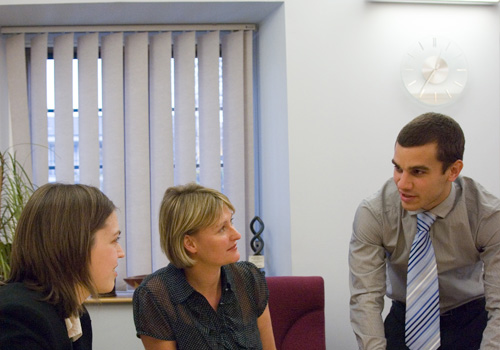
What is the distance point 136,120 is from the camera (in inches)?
158

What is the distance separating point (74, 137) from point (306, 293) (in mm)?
1827

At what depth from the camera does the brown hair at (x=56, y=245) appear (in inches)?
62.0

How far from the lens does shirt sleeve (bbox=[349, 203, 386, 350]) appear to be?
90.7 inches

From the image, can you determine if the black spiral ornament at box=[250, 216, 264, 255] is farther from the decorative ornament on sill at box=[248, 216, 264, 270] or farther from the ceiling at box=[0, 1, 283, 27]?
the ceiling at box=[0, 1, 283, 27]

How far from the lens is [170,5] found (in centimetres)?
366

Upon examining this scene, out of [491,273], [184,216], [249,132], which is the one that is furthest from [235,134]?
[491,273]

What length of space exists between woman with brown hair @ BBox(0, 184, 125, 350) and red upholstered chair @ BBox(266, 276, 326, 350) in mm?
1667

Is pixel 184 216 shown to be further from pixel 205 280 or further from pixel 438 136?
pixel 438 136

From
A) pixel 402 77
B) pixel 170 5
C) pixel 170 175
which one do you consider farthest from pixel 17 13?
pixel 402 77

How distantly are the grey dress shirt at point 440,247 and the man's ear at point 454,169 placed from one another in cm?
11

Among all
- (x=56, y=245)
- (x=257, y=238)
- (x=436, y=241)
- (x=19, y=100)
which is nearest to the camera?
(x=56, y=245)

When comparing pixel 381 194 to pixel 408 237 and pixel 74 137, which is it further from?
pixel 74 137

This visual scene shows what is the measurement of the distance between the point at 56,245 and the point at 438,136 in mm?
1316

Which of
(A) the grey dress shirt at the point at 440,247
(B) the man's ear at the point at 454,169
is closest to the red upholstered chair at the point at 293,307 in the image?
(A) the grey dress shirt at the point at 440,247
